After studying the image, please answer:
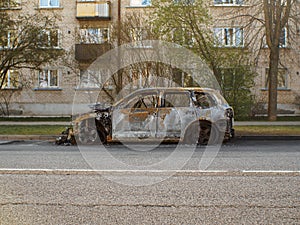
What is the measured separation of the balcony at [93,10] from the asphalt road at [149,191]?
23.6 meters

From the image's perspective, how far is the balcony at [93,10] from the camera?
1255 inches

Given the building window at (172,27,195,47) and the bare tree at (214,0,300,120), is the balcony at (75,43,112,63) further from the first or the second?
the bare tree at (214,0,300,120)

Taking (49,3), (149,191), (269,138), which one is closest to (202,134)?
(269,138)

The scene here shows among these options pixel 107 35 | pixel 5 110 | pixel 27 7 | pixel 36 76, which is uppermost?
pixel 27 7

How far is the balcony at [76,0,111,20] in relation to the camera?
31.9 meters

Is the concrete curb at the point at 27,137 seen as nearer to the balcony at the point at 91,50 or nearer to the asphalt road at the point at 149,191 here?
the asphalt road at the point at 149,191

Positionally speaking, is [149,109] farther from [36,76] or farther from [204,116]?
[36,76]

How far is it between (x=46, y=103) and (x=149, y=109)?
72.5ft

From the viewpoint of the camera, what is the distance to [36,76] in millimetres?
33062

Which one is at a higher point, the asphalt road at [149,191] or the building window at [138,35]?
the building window at [138,35]

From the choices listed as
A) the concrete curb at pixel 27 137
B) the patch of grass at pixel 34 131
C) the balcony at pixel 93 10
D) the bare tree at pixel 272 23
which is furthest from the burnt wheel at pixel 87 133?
the balcony at pixel 93 10

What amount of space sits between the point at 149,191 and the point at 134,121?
605cm

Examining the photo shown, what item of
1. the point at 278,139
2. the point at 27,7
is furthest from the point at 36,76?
the point at 278,139

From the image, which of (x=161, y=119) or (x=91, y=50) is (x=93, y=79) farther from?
(x=161, y=119)
